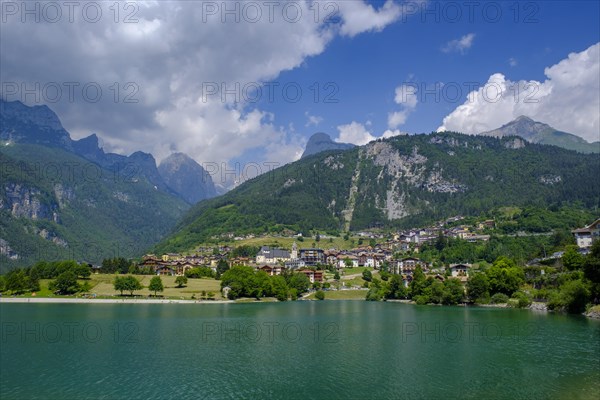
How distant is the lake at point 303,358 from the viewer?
26.6 m

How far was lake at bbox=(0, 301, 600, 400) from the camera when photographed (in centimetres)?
2659

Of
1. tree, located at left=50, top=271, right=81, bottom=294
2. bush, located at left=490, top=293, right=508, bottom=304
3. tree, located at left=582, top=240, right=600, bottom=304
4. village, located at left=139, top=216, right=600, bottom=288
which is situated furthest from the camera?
village, located at left=139, top=216, right=600, bottom=288

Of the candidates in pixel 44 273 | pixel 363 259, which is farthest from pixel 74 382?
pixel 363 259

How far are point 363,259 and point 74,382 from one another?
125600mm

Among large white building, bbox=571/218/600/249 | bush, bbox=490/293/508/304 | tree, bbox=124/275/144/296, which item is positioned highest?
large white building, bbox=571/218/600/249

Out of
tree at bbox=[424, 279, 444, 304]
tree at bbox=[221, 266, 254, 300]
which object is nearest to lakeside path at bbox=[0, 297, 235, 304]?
tree at bbox=[221, 266, 254, 300]

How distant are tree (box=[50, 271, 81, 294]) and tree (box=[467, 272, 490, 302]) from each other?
269 feet

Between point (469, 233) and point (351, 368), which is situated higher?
point (469, 233)

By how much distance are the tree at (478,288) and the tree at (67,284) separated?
8200 cm

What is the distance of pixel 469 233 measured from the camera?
15450 centimetres

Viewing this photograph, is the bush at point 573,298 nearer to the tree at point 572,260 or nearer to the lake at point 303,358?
the lake at point 303,358

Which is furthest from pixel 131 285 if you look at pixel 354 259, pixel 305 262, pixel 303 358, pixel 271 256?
pixel 354 259

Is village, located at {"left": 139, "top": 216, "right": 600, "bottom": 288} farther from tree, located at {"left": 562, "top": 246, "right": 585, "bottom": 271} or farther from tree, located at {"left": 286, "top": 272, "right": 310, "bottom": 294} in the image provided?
tree, located at {"left": 562, "top": 246, "right": 585, "bottom": 271}

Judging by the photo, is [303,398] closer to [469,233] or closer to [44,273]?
[44,273]
